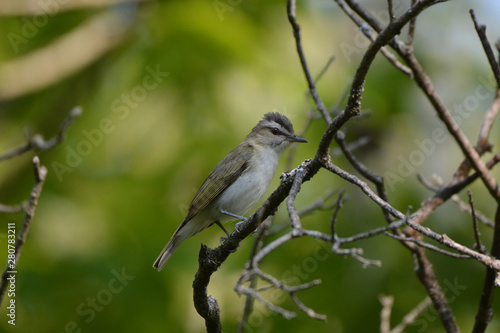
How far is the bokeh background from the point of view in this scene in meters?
5.20

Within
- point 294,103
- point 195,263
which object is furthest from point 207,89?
point 195,263

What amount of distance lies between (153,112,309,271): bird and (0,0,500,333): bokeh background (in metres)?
0.16

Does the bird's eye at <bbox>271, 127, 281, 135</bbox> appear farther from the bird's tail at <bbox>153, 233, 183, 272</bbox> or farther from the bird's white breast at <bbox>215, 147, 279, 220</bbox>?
the bird's tail at <bbox>153, 233, 183, 272</bbox>

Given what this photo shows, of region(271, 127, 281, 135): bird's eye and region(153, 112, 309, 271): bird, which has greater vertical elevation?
region(271, 127, 281, 135): bird's eye

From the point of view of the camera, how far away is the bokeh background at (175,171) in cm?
520

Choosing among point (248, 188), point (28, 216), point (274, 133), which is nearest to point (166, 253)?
point (248, 188)

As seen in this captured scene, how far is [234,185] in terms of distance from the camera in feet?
17.3

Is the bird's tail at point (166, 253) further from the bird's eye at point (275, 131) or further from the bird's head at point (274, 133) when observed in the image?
the bird's eye at point (275, 131)

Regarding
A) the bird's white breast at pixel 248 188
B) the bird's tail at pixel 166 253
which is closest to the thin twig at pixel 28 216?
the bird's tail at pixel 166 253

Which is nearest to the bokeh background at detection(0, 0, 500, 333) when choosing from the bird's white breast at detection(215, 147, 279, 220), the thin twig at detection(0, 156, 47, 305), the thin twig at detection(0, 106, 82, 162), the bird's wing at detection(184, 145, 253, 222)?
the bird's wing at detection(184, 145, 253, 222)

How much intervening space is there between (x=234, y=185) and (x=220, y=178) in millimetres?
180

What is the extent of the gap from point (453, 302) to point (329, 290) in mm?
1171

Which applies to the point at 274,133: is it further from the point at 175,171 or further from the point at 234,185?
the point at 175,171

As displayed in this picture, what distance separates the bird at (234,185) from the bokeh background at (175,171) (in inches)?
6.3
